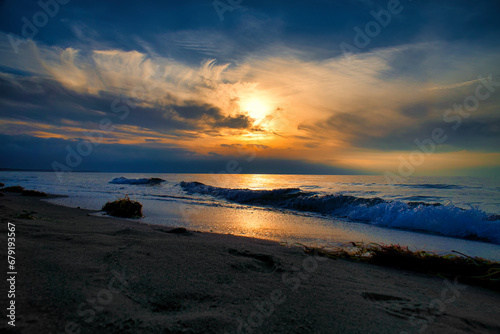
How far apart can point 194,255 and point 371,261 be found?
263 cm

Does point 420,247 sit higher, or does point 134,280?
point 134,280

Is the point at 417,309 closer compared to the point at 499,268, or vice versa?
the point at 417,309

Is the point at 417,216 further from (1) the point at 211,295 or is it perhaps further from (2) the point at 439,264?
(1) the point at 211,295

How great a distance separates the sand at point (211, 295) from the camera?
148 centimetres

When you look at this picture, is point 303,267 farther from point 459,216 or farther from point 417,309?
point 459,216

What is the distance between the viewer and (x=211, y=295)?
1.93 meters

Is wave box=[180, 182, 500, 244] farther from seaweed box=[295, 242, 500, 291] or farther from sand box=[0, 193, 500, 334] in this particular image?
sand box=[0, 193, 500, 334]

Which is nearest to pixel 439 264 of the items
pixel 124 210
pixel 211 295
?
pixel 211 295

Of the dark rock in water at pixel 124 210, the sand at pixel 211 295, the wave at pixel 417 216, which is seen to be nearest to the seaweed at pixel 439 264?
the sand at pixel 211 295

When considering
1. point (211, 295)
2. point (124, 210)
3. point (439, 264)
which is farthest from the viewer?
point (124, 210)

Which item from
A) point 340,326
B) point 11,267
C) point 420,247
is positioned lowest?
point 420,247

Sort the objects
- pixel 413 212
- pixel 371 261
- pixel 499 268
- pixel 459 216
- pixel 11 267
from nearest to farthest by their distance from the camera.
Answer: pixel 11 267, pixel 499 268, pixel 371 261, pixel 459 216, pixel 413 212

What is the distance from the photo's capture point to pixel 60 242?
293cm

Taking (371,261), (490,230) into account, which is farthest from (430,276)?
(490,230)
